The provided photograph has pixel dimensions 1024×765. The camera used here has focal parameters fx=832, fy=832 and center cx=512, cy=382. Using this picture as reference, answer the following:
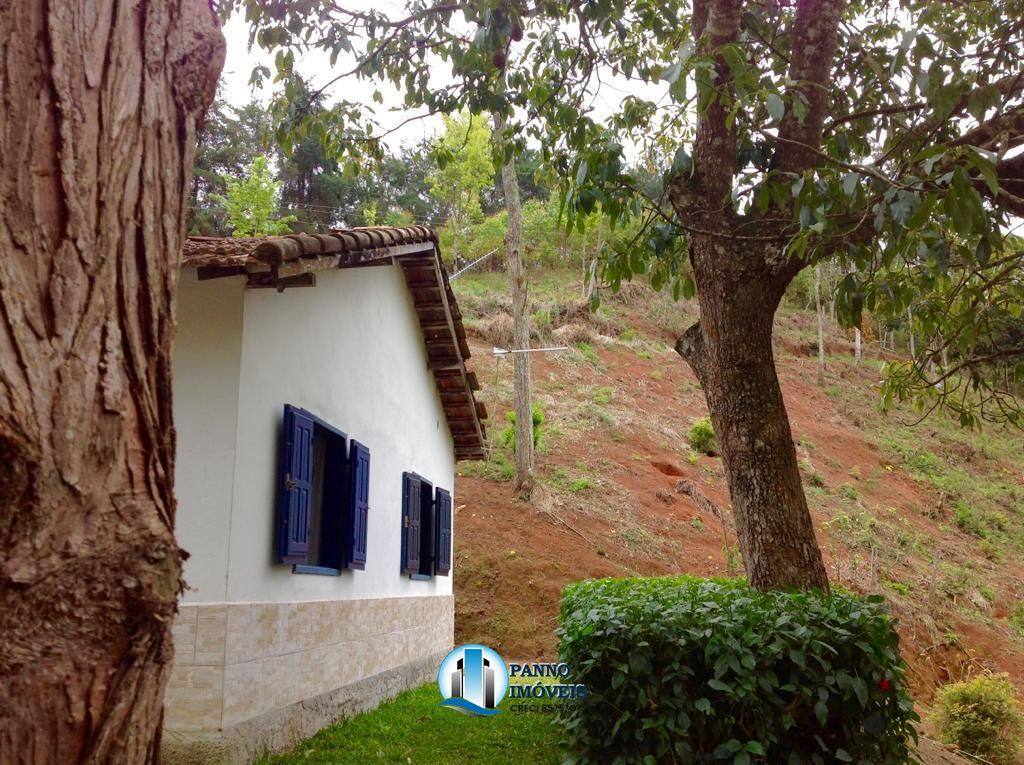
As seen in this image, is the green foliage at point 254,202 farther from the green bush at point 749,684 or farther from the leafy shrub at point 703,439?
the green bush at point 749,684

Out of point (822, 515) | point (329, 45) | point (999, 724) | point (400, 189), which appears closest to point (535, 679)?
point (999, 724)

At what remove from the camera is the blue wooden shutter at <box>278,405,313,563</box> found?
19.7 feet

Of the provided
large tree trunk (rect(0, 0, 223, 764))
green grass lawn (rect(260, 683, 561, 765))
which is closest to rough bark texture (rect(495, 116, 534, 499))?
green grass lawn (rect(260, 683, 561, 765))

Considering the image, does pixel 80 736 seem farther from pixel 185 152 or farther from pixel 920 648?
pixel 920 648

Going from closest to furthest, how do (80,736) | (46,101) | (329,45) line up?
(80,736) < (46,101) < (329,45)

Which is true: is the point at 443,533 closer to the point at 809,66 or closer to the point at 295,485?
the point at 295,485

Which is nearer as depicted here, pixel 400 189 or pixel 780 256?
pixel 780 256

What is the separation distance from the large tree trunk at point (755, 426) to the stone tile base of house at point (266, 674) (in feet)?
10.8

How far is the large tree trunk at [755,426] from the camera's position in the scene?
494 cm

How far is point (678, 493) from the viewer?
2098cm

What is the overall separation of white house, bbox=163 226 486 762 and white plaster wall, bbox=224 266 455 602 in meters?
0.02

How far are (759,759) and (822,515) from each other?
20.2 meters

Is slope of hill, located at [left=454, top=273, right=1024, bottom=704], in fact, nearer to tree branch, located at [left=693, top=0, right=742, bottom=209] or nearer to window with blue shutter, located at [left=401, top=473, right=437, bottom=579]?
window with blue shutter, located at [left=401, top=473, right=437, bottom=579]

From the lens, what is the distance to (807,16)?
5.29m
